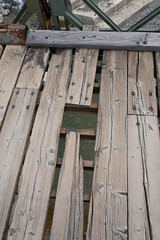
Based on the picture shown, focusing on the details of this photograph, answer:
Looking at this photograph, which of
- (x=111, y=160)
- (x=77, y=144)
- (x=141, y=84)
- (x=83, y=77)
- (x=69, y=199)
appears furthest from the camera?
(x=83, y=77)

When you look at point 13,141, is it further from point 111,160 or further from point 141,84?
point 141,84

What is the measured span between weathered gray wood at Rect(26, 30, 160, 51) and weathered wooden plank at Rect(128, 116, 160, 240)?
0.82m

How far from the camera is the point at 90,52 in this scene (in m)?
2.68

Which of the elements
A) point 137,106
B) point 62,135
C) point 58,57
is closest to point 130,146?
point 137,106

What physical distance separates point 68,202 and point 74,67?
1.28m

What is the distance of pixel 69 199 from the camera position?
1.80 metres

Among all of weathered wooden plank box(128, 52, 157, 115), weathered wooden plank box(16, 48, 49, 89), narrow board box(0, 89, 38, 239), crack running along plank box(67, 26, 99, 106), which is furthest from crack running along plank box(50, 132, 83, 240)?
weathered wooden plank box(16, 48, 49, 89)

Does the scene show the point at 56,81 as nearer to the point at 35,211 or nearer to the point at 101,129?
the point at 101,129

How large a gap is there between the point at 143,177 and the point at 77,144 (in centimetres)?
53

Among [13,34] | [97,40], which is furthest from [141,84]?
[13,34]

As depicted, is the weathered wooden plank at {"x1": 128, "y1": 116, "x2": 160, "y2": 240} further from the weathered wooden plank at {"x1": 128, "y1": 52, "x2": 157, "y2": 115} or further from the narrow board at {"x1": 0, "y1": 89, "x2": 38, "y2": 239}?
the narrow board at {"x1": 0, "y1": 89, "x2": 38, "y2": 239}

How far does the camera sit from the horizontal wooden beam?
266cm

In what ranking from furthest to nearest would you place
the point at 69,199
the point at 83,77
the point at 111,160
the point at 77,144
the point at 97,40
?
the point at 97,40, the point at 83,77, the point at 77,144, the point at 111,160, the point at 69,199

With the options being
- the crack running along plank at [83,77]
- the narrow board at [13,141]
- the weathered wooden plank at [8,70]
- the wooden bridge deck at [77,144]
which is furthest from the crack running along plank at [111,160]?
the weathered wooden plank at [8,70]
